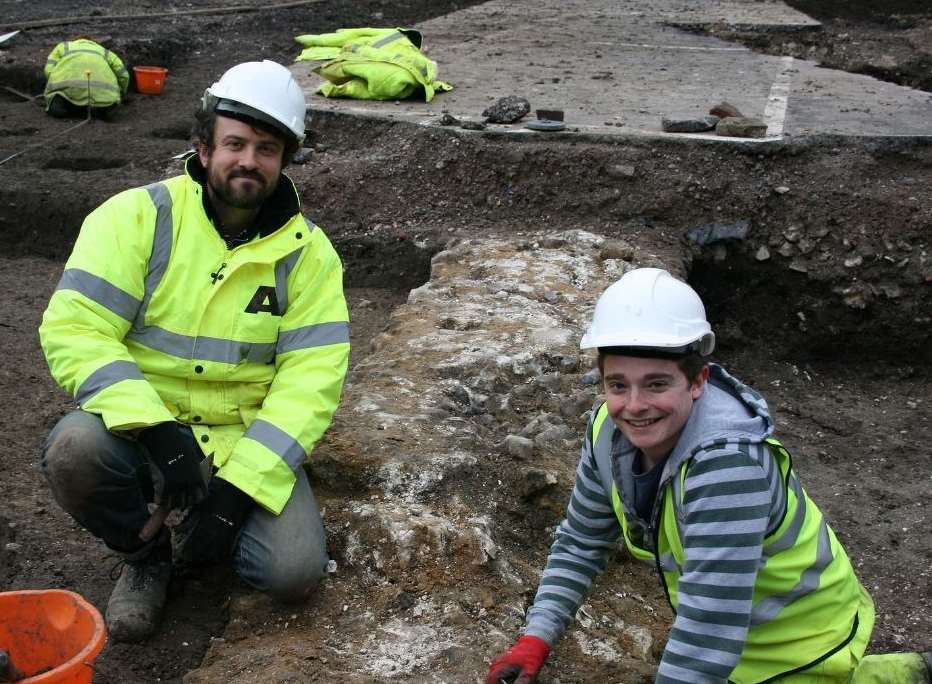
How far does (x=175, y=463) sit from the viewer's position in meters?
3.12

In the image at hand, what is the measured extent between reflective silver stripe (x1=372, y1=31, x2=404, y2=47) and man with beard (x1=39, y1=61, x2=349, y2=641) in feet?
17.9

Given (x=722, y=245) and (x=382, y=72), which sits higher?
(x=382, y=72)

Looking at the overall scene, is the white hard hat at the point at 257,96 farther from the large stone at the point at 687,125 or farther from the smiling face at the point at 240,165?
the large stone at the point at 687,125

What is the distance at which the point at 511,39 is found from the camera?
11.0m

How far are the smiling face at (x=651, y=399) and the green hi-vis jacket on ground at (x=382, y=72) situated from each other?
600 centimetres

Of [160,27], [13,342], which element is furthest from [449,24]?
[13,342]

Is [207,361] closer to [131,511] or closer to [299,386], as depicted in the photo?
[299,386]

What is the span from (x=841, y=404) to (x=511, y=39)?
6.13 m

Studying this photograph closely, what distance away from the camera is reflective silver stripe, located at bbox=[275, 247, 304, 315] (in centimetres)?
352

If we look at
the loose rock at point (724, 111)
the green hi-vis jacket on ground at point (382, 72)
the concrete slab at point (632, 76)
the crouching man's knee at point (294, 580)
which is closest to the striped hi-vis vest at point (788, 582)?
the crouching man's knee at point (294, 580)

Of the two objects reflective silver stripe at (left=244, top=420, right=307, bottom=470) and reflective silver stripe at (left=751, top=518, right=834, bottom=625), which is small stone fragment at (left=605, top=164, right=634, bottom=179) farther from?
reflective silver stripe at (left=751, top=518, right=834, bottom=625)

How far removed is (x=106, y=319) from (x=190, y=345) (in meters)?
0.27

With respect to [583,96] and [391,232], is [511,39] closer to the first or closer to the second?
[583,96]

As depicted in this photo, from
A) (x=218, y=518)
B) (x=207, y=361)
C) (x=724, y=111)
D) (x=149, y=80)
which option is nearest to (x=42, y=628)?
(x=218, y=518)
